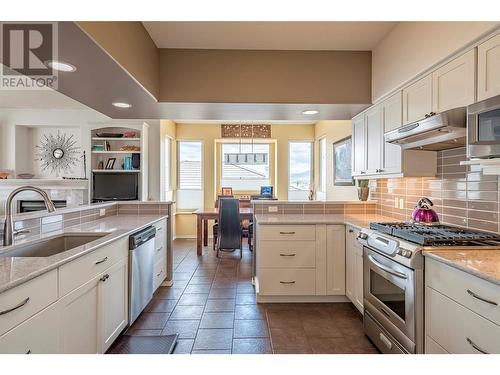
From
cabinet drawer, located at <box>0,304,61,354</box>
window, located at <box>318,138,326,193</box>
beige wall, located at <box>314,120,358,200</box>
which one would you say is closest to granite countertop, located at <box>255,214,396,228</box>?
beige wall, located at <box>314,120,358,200</box>

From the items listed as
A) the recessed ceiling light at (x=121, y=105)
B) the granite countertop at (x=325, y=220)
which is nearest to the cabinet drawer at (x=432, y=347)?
the granite countertop at (x=325, y=220)

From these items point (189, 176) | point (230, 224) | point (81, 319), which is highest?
point (189, 176)

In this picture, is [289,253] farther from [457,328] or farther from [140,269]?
[457,328]

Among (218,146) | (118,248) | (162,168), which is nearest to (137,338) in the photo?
(118,248)

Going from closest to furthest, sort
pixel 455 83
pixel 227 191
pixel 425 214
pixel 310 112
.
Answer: pixel 455 83, pixel 425 214, pixel 310 112, pixel 227 191

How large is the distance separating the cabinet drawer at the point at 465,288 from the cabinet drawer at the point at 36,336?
6.49ft

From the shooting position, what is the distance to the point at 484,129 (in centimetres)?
141

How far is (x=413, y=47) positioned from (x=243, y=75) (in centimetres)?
148

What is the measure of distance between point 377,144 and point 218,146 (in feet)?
14.9

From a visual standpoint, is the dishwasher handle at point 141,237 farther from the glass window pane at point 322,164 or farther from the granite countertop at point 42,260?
the glass window pane at point 322,164

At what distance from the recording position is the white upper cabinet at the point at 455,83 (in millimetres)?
1605

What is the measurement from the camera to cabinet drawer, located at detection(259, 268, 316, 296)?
2900 millimetres

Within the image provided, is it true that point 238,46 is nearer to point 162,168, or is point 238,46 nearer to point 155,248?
point 155,248

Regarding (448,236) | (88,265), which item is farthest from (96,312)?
(448,236)
